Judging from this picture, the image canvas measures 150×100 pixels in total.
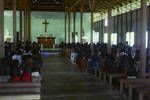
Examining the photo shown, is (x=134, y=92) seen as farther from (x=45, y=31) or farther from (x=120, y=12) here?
(x=45, y=31)

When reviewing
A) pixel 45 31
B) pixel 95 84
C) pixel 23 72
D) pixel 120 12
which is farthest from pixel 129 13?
pixel 23 72

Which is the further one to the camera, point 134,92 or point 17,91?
point 134,92

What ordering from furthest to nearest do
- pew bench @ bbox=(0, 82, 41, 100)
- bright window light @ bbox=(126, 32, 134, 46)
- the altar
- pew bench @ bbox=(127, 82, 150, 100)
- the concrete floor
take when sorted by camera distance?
the altar < bright window light @ bbox=(126, 32, 134, 46) < the concrete floor < pew bench @ bbox=(127, 82, 150, 100) < pew bench @ bbox=(0, 82, 41, 100)

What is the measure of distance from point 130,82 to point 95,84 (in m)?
3.56

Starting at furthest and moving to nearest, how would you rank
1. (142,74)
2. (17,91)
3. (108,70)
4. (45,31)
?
1. (45,31)
2. (108,70)
3. (142,74)
4. (17,91)

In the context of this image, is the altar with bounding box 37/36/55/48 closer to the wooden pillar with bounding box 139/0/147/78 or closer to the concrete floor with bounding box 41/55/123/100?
the concrete floor with bounding box 41/55/123/100

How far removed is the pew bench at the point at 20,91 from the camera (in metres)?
8.13

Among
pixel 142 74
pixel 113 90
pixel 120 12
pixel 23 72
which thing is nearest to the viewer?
pixel 23 72

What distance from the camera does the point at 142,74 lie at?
11.0 m

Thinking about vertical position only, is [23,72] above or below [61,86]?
above

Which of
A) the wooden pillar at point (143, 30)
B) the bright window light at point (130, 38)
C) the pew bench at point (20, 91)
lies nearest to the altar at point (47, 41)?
the bright window light at point (130, 38)

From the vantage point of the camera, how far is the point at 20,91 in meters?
8.62

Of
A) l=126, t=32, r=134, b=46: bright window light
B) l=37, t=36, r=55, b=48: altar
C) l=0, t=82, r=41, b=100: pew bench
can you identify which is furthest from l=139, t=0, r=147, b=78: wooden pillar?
l=37, t=36, r=55, b=48: altar

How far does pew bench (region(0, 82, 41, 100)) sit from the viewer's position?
8133 millimetres
